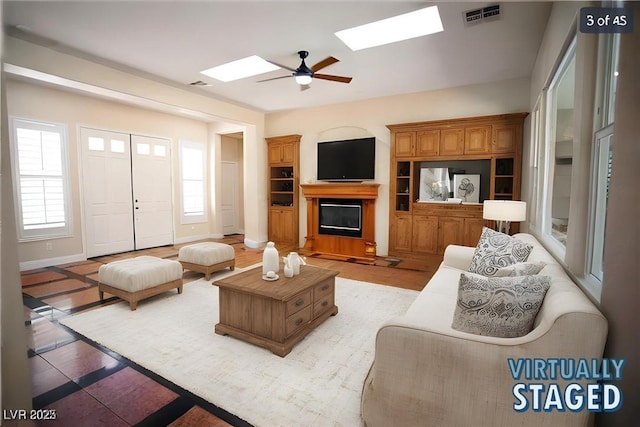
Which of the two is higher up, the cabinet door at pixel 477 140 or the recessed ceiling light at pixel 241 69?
the recessed ceiling light at pixel 241 69

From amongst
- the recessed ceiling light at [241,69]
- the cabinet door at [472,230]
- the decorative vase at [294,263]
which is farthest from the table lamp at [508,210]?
the recessed ceiling light at [241,69]

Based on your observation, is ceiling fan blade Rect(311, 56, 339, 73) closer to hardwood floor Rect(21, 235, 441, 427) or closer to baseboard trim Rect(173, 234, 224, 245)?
hardwood floor Rect(21, 235, 441, 427)

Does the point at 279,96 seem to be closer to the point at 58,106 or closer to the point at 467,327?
the point at 58,106

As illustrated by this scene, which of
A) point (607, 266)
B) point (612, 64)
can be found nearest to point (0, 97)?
point (607, 266)

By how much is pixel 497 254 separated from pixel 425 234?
2870 millimetres

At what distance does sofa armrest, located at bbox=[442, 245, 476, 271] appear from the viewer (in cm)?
311

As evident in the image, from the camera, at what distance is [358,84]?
5000 millimetres

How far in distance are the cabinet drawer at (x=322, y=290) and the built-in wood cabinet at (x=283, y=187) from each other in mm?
3655

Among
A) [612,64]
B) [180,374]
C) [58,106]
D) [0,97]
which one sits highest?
[58,106]

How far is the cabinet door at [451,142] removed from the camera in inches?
196

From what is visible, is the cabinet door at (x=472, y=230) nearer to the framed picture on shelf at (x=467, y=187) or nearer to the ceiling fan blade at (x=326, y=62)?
the framed picture on shelf at (x=467, y=187)

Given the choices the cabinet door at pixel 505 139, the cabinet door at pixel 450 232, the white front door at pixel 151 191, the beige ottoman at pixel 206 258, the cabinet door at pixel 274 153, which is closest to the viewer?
the beige ottoman at pixel 206 258

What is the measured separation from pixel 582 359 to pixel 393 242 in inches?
175

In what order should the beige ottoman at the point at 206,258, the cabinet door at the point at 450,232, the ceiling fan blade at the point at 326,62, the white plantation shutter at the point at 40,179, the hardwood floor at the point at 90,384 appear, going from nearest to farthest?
the hardwood floor at the point at 90,384 → the ceiling fan blade at the point at 326,62 → the beige ottoman at the point at 206,258 → the white plantation shutter at the point at 40,179 → the cabinet door at the point at 450,232
